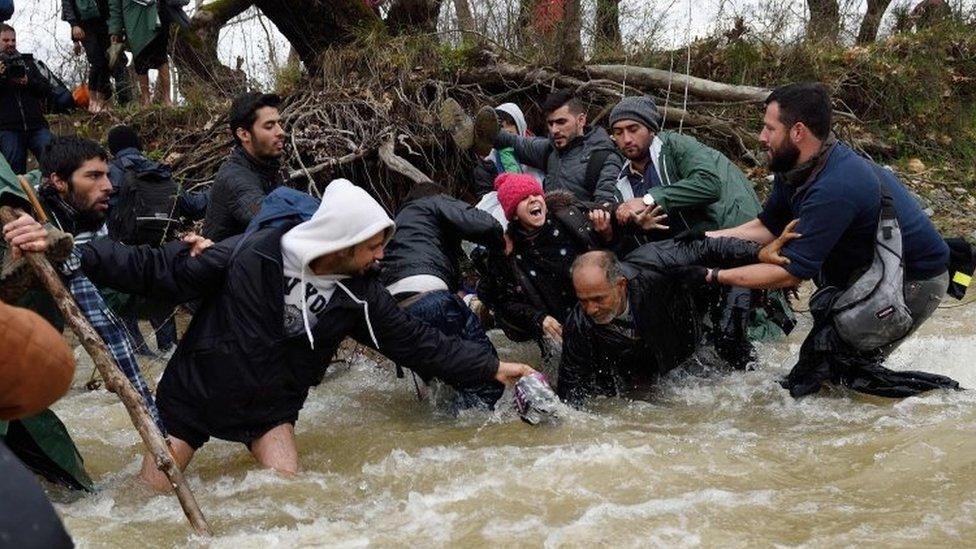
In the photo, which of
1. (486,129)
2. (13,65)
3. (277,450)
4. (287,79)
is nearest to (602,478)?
(277,450)

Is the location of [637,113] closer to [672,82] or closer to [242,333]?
[242,333]

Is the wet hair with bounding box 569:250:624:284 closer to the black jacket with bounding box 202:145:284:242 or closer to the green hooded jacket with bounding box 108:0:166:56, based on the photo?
the black jacket with bounding box 202:145:284:242

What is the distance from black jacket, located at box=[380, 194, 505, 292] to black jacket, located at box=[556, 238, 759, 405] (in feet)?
2.36

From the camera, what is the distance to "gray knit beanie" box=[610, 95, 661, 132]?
5719mm

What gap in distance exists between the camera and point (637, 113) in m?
5.71

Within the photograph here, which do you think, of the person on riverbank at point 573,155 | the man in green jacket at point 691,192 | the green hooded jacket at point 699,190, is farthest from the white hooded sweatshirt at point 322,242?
the person on riverbank at point 573,155

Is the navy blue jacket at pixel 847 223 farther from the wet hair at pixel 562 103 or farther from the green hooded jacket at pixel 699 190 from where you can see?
the wet hair at pixel 562 103

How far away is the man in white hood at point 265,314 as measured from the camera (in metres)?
4.01

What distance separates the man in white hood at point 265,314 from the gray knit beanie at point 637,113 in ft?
6.85

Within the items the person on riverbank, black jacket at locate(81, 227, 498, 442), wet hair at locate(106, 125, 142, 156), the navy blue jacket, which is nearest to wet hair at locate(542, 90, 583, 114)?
the person on riverbank

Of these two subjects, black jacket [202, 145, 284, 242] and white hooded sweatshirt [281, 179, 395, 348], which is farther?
black jacket [202, 145, 284, 242]

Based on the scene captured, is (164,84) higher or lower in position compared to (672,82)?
lower

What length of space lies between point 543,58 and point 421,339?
219 inches

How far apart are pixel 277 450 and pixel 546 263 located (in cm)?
198
